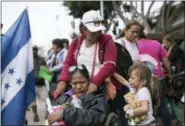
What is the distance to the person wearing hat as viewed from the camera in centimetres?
484

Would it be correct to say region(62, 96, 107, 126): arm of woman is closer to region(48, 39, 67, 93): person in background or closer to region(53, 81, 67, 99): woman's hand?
region(53, 81, 67, 99): woman's hand

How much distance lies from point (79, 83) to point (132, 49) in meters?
1.96

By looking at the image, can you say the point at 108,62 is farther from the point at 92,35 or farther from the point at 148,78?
the point at 148,78

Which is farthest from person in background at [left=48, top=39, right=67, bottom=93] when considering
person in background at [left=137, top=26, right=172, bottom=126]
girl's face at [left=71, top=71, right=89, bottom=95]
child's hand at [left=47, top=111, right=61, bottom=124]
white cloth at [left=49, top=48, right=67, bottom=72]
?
child's hand at [left=47, top=111, right=61, bottom=124]

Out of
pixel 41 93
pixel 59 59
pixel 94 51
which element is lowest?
pixel 94 51

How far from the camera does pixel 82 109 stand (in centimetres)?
410

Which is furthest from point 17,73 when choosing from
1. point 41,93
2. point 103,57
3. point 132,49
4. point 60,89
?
point 41,93

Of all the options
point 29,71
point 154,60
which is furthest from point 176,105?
point 29,71

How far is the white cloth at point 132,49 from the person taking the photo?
6227 millimetres

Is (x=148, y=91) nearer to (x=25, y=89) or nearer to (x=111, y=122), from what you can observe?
(x=111, y=122)

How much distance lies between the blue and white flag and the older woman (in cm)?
184

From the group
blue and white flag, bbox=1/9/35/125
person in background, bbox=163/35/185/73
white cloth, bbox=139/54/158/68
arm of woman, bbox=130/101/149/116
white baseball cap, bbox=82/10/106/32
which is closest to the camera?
white baseball cap, bbox=82/10/106/32

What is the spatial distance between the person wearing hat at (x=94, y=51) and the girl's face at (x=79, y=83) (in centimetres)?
33

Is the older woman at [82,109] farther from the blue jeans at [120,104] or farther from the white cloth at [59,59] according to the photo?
the white cloth at [59,59]
